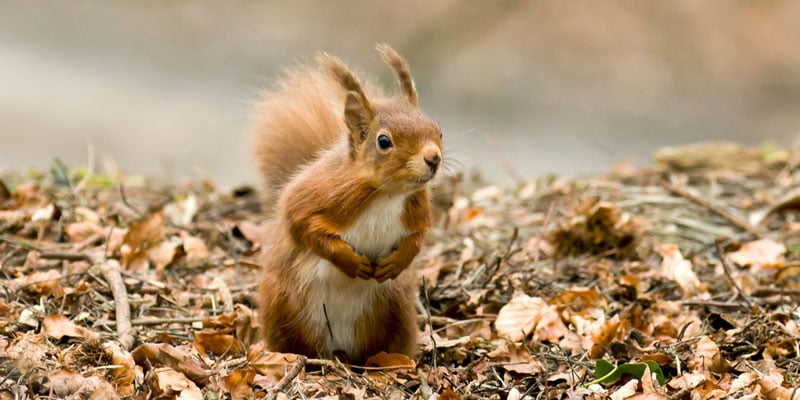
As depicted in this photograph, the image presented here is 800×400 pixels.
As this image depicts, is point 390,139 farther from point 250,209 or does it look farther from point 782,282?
point 250,209

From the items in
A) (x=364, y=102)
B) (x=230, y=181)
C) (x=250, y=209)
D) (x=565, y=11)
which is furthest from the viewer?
(x=565, y=11)

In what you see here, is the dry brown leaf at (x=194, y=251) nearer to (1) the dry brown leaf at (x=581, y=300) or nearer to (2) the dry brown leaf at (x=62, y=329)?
(2) the dry brown leaf at (x=62, y=329)

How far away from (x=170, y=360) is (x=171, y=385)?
0.37 feet

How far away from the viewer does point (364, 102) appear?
2717 mm

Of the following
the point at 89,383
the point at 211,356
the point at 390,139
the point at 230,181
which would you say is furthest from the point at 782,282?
the point at 230,181

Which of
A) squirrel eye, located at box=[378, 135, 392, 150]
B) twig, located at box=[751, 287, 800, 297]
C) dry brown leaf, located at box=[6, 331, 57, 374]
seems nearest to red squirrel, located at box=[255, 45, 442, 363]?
squirrel eye, located at box=[378, 135, 392, 150]

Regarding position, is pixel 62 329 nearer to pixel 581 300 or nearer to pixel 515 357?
pixel 515 357

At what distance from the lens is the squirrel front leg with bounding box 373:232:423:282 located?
2721 mm

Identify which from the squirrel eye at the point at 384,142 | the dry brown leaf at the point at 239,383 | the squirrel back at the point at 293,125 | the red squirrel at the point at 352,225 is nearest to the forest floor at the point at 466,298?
the dry brown leaf at the point at 239,383

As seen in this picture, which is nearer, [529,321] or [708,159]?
[529,321]

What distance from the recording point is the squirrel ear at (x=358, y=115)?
2707 mm

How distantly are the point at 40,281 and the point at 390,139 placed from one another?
134 centimetres

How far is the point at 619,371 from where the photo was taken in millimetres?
2680

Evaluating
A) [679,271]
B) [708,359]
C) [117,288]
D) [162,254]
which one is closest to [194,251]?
[162,254]
